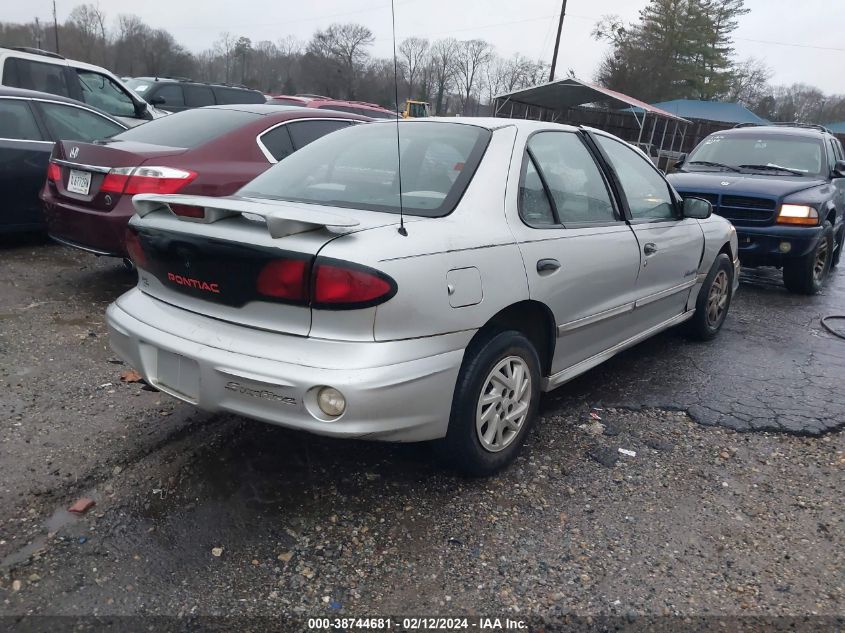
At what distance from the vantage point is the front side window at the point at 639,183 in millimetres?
3963

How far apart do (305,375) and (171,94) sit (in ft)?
47.9

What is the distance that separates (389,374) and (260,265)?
2.03ft

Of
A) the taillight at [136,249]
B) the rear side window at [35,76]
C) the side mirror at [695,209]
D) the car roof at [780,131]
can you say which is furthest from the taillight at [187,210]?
the car roof at [780,131]

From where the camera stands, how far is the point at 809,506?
9.78 ft

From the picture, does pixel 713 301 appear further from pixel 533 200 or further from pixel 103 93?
pixel 103 93

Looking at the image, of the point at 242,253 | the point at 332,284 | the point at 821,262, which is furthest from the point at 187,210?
the point at 821,262

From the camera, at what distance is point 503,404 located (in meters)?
2.93

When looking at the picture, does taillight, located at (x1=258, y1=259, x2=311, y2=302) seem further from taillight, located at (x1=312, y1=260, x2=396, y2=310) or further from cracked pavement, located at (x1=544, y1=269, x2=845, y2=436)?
cracked pavement, located at (x1=544, y1=269, x2=845, y2=436)

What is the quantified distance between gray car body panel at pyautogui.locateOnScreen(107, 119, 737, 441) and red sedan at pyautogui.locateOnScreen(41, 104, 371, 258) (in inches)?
82.3

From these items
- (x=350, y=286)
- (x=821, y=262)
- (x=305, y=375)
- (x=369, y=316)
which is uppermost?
(x=350, y=286)

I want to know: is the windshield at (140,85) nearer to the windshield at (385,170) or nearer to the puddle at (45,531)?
the windshield at (385,170)

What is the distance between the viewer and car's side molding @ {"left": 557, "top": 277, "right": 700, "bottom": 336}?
326 cm

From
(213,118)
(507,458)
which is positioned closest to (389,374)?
(507,458)

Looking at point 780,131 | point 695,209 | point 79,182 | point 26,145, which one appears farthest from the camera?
point 780,131
